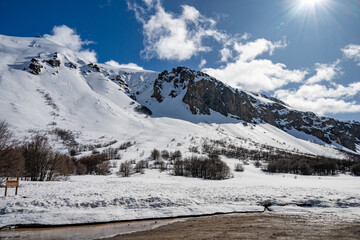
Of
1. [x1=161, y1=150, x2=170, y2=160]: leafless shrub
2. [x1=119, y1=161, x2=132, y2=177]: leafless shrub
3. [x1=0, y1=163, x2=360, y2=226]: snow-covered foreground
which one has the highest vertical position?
[x1=161, y1=150, x2=170, y2=160]: leafless shrub

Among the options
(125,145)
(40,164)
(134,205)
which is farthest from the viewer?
(125,145)

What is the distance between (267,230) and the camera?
10.0 metres

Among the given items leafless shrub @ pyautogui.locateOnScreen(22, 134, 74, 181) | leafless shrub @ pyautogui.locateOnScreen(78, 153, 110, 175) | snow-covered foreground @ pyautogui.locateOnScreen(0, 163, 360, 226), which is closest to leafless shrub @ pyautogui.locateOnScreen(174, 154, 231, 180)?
leafless shrub @ pyautogui.locateOnScreen(78, 153, 110, 175)

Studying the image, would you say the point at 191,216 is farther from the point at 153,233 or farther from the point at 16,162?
the point at 16,162

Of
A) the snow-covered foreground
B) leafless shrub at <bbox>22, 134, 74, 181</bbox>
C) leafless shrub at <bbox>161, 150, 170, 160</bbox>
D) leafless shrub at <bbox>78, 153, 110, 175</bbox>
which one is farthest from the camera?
leafless shrub at <bbox>161, 150, 170, 160</bbox>

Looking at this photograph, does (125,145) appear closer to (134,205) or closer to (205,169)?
(205,169)

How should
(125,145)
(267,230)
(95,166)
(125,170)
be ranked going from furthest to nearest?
(125,145) → (95,166) → (125,170) → (267,230)

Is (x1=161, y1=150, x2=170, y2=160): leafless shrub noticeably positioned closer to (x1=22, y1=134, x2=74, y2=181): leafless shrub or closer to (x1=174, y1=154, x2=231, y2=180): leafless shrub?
(x1=174, y1=154, x2=231, y2=180): leafless shrub

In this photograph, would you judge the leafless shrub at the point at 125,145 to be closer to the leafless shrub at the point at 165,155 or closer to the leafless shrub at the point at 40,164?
the leafless shrub at the point at 165,155

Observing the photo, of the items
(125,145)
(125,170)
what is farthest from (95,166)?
(125,145)

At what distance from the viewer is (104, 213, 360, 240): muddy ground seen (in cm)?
906

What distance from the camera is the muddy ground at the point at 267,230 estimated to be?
9.06 metres

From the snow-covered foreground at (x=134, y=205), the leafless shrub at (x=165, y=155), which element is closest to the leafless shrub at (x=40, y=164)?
the snow-covered foreground at (x=134, y=205)

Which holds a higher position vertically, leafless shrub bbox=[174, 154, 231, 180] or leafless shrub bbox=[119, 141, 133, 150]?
leafless shrub bbox=[119, 141, 133, 150]
